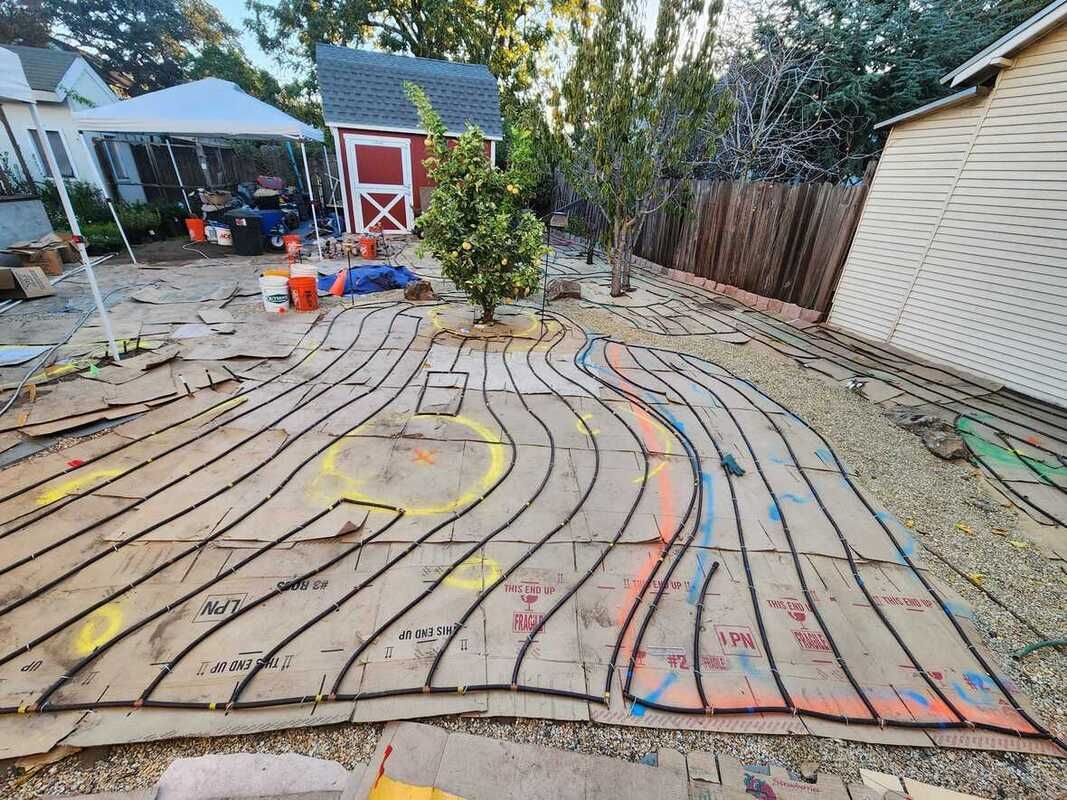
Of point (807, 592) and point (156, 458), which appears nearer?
point (807, 592)

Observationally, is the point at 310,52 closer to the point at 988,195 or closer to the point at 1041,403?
the point at 988,195

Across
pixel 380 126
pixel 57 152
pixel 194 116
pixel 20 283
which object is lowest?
pixel 20 283

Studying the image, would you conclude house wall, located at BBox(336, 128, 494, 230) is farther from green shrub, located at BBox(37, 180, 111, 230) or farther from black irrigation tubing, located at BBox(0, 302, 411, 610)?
black irrigation tubing, located at BBox(0, 302, 411, 610)

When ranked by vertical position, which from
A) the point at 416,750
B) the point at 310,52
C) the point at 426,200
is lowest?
the point at 416,750

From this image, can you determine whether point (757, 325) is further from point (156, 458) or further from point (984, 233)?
point (156, 458)

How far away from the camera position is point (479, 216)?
6.21 metres

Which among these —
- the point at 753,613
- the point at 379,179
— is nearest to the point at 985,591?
the point at 753,613

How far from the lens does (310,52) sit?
19828mm

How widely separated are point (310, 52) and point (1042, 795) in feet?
90.7

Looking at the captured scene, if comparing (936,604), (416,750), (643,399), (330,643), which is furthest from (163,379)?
(936,604)

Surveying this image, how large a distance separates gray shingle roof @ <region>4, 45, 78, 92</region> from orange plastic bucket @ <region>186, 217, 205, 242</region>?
19.8 ft

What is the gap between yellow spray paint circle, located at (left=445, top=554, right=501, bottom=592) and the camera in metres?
2.98

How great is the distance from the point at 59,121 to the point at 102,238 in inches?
251

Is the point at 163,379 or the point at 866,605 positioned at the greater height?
the point at 163,379
